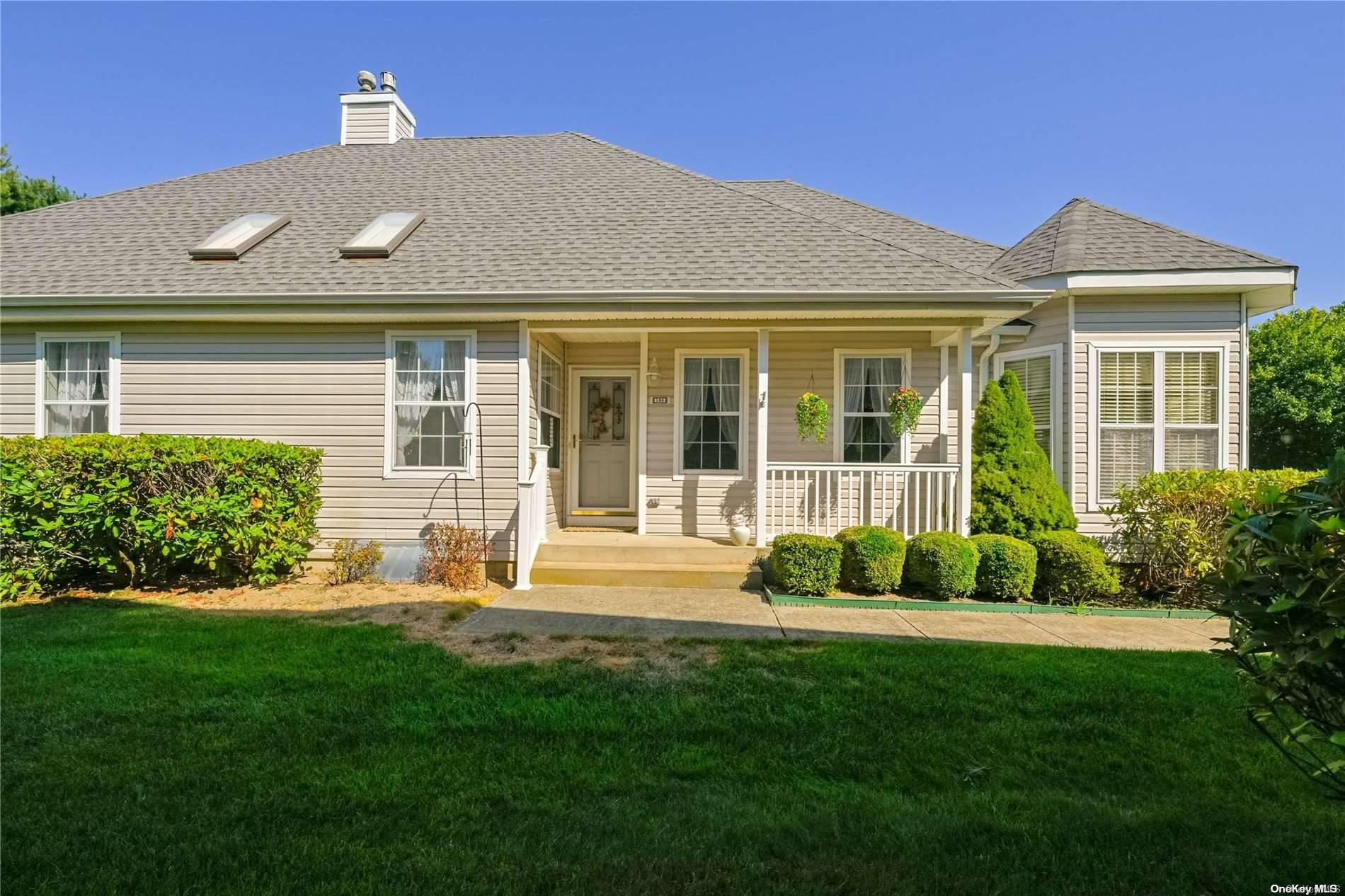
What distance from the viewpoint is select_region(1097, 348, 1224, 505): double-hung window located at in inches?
303

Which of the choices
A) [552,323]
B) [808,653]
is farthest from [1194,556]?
[552,323]

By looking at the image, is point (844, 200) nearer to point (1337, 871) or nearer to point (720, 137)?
point (720, 137)

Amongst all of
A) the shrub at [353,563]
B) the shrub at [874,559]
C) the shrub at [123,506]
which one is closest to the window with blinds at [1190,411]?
the shrub at [874,559]

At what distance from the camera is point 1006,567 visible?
6.38 metres

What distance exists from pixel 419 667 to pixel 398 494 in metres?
3.76

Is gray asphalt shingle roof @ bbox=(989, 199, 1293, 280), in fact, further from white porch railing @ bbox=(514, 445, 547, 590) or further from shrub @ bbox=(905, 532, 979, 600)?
white porch railing @ bbox=(514, 445, 547, 590)

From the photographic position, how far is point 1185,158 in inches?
439

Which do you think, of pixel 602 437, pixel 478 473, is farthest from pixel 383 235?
pixel 602 437

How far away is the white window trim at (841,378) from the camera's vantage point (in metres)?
8.21

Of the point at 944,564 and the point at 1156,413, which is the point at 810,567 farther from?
the point at 1156,413

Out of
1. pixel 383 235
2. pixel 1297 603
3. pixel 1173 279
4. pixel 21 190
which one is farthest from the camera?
pixel 21 190

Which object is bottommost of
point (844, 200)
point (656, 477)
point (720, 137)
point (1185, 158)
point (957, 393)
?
point (656, 477)

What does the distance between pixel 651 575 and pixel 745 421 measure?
2546mm

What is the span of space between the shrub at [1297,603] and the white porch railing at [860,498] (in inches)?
194
